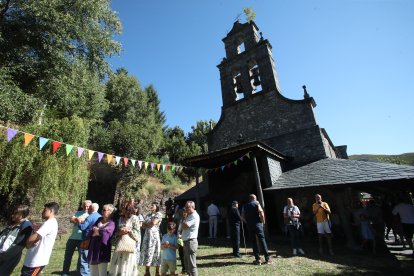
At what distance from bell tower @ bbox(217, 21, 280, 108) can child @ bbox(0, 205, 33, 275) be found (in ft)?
43.5

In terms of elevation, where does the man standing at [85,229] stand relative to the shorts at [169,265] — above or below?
above

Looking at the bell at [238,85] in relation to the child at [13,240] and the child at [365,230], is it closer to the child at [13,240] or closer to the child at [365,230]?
the child at [365,230]

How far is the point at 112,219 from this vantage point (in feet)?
13.8

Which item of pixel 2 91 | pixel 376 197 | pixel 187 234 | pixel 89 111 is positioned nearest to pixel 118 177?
pixel 89 111

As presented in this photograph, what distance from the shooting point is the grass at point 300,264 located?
549 cm

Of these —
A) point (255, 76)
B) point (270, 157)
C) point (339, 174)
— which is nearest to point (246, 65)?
point (255, 76)

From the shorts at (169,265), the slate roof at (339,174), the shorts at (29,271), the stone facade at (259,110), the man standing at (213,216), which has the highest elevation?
the stone facade at (259,110)

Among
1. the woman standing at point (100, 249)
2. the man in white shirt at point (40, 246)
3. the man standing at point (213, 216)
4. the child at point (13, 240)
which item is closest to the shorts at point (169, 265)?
the woman standing at point (100, 249)

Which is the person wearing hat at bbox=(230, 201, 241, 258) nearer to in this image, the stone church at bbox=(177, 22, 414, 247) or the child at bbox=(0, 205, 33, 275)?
the stone church at bbox=(177, 22, 414, 247)

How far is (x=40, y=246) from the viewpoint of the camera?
3490 millimetres

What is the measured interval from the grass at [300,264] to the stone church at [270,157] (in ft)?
5.86

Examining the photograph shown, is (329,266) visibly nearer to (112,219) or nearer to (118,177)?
(112,219)

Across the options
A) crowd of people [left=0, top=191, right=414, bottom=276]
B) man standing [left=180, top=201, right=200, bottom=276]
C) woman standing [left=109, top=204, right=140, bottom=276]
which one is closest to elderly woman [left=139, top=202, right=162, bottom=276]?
crowd of people [left=0, top=191, right=414, bottom=276]

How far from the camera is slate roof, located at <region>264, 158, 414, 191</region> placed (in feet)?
26.6
